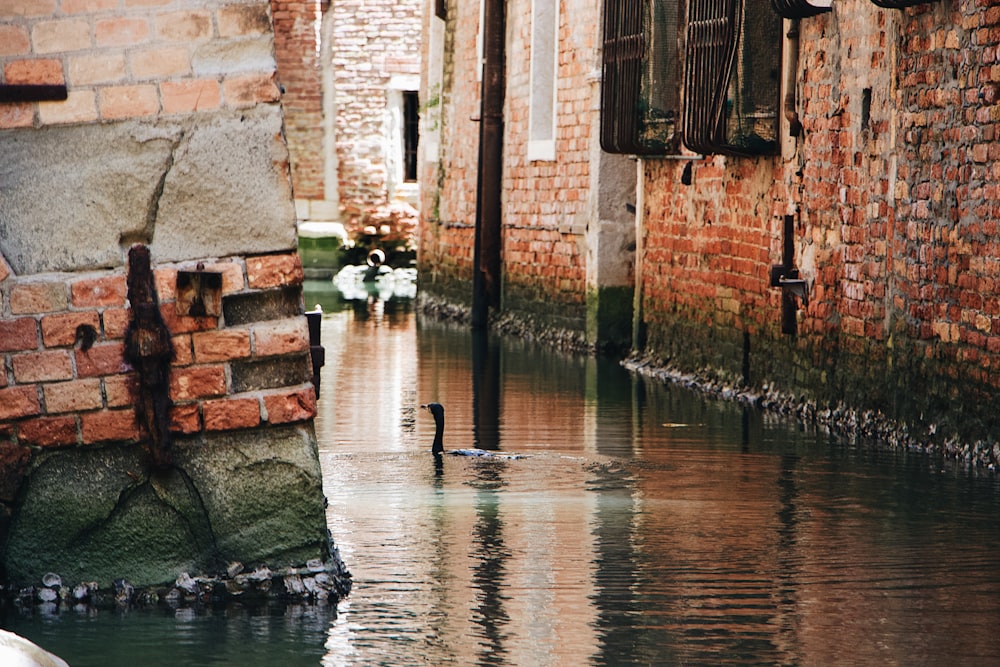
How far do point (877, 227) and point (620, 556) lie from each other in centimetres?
390

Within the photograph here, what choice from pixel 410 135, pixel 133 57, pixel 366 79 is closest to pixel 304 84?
pixel 366 79

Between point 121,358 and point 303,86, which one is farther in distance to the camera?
point 303,86

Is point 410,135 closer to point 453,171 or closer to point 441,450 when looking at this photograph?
point 453,171

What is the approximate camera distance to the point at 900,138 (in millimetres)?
9125

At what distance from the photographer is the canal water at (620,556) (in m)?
4.96

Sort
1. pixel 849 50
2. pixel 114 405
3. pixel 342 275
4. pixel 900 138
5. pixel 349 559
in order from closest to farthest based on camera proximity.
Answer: pixel 114 405 < pixel 349 559 < pixel 900 138 < pixel 849 50 < pixel 342 275

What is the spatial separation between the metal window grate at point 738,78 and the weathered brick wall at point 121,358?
6227 millimetres

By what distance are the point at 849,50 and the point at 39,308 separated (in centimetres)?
574

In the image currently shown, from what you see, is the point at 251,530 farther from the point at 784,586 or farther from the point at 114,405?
the point at 784,586

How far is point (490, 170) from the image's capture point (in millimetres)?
17453

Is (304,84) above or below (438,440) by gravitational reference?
above

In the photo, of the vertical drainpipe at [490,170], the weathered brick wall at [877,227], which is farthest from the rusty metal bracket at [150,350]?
the vertical drainpipe at [490,170]

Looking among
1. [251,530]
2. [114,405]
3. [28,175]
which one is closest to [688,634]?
[251,530]

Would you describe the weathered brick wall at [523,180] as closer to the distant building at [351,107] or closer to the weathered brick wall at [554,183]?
the weathered brick wall at [554,183]
